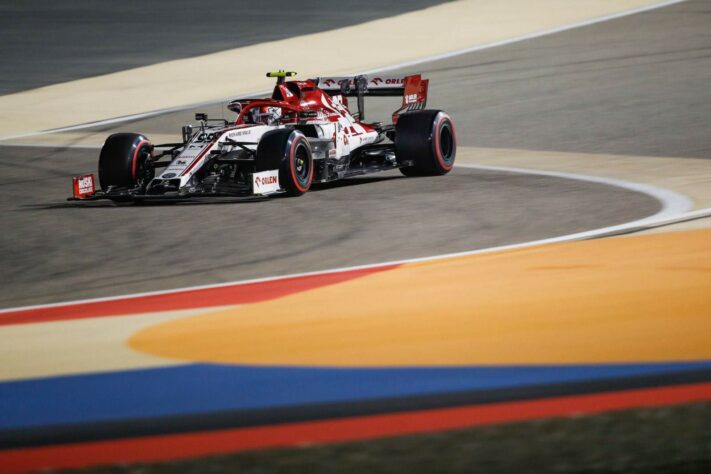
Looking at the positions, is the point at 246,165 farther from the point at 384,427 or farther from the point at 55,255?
the point at 384,427

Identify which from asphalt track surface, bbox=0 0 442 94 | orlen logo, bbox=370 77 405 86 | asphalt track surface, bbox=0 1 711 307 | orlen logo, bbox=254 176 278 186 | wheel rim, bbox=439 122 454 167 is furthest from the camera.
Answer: asphalt track surface, bbox=0 0 442 94

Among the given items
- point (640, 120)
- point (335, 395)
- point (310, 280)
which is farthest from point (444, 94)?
point (335, 395)

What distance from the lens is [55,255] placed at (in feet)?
29.9

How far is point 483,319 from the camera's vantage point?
18.9 ft

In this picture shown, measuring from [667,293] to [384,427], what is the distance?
2283mm

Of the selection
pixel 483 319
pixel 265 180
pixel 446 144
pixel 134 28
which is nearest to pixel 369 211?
pixel 265 180

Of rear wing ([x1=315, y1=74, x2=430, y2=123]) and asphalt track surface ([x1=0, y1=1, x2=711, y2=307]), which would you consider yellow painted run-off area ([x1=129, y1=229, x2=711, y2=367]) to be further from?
rear wing ([x1=315, y1=74, x2=430, y2=123])

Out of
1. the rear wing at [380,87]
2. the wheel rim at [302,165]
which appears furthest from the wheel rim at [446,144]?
the wheel rim at [302,165]

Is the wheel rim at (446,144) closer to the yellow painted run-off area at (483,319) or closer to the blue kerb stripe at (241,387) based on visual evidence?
the yellow painted run-off area at (483,319)

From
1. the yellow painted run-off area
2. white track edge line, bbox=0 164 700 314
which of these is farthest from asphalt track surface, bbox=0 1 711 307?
the yellow painted run-off area

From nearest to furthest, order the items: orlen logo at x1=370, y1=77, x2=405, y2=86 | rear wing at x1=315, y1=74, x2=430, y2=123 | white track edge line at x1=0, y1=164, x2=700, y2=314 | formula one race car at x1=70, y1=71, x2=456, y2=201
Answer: white track edge line at x1=0, y1=164, x2=700, y2=314
formula one race car at x1=70, y1=71, x2=456, y2=201
rear wing at x1=315, y1=74, x2=430, y2=123
orlen logo at x1=370, y1=77, x2=405, y2=86

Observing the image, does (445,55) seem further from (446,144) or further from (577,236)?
(577,236)

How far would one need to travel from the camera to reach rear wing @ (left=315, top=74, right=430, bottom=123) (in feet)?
44.2

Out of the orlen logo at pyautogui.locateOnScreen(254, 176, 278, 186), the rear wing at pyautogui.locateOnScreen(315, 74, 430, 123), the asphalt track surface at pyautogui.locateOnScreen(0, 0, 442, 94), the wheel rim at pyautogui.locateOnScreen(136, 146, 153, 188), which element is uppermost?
the asphalt track surface at pyautogui.locateOnScreen(0, 0, 442, 94)
